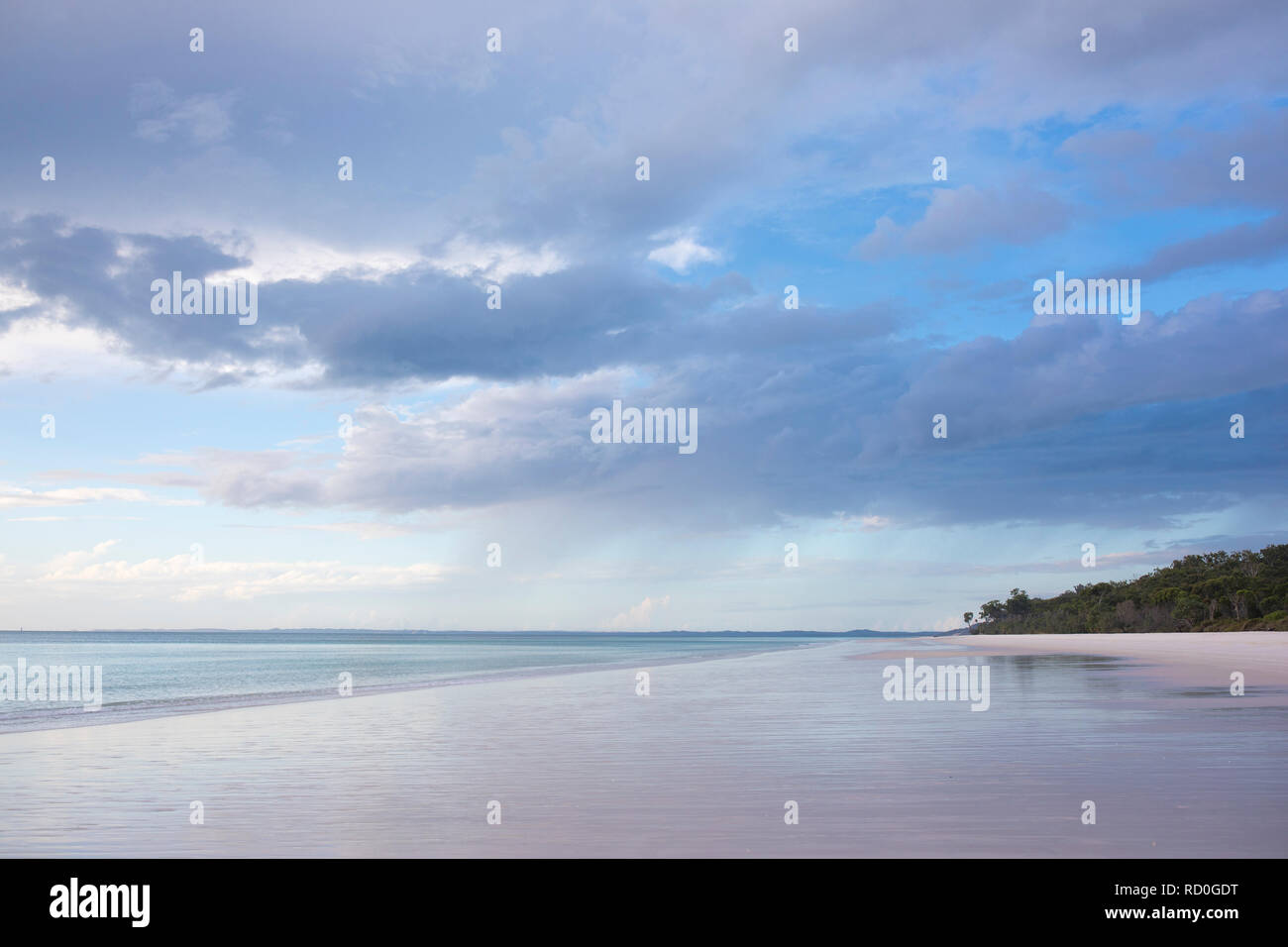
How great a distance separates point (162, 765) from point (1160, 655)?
5651cm

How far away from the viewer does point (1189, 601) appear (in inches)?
4759

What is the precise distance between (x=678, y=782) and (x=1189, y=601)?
127752 mm

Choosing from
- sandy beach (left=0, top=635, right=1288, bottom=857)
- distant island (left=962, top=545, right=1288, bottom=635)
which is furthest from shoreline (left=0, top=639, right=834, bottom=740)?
distant island (left=962, top=545, right=1288, bottom=635)

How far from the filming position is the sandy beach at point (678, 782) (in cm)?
1030

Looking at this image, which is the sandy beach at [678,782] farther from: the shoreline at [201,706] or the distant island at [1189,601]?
the distant island at [1189,601]

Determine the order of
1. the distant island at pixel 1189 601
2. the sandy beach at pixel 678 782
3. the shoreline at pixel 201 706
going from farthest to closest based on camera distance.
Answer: the distant island at pixel 1189 601 → the shoreline at pixel 201 706 → the sandy beach at pixel 678 782

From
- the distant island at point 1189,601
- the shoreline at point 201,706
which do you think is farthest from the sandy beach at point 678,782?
the distant island at point 1189,601

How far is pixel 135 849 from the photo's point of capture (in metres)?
10.4

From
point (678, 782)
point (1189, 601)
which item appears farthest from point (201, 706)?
point (1189, 601)

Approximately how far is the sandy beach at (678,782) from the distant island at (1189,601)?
297 ft

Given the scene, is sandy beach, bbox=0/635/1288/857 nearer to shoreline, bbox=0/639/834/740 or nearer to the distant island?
shoreline, bbox=0/639/834/740

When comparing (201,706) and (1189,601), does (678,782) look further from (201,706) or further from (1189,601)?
(1189,601)

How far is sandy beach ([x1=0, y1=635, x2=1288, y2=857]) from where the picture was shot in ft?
33.8

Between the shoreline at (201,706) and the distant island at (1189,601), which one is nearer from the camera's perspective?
the shoreline at (201,706)
